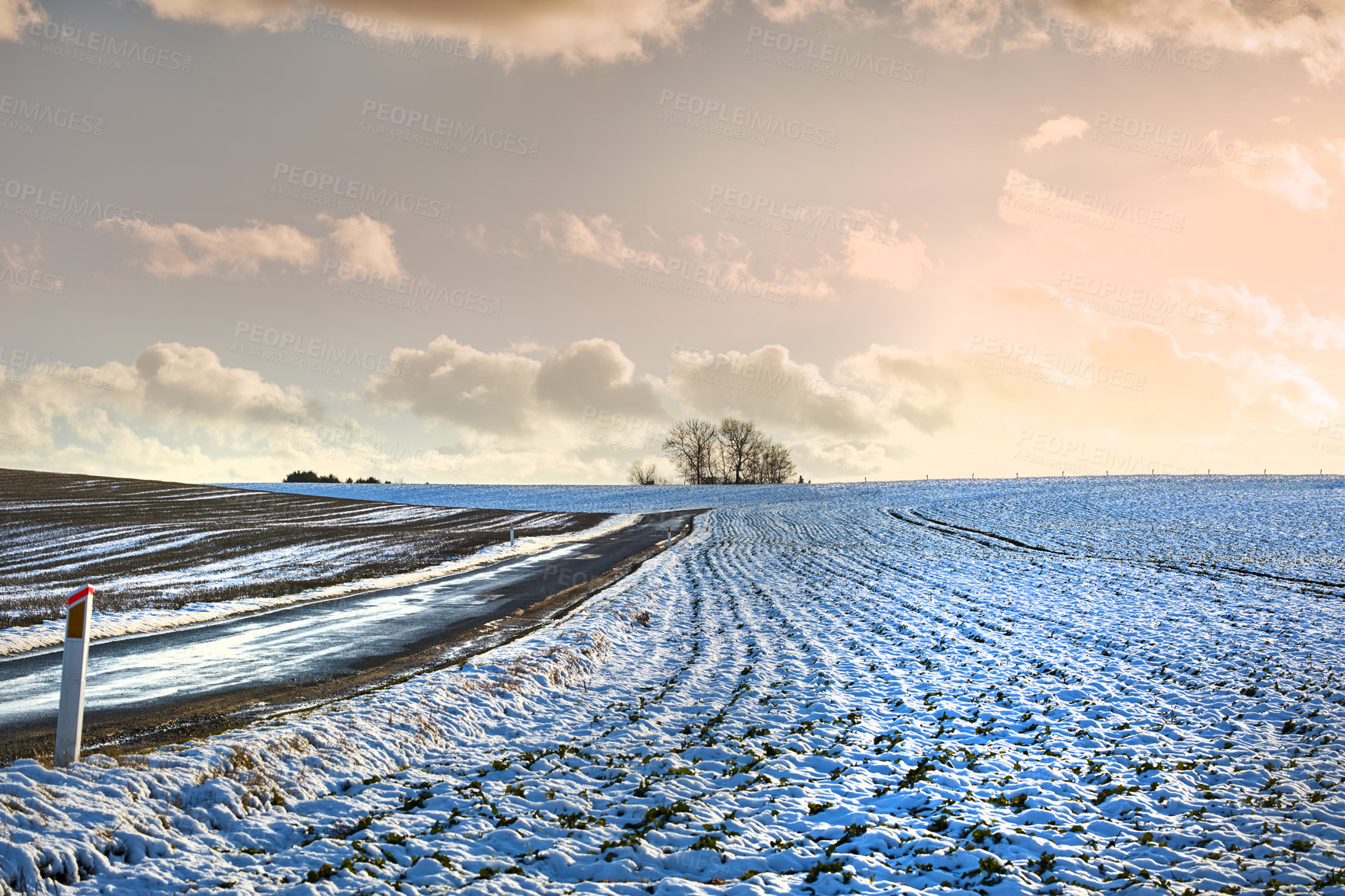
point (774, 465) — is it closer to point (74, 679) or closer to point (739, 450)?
point (739, 450)

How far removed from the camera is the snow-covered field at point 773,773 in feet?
18.4

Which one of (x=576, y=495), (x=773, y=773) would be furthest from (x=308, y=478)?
Result: (x=773, y=773)

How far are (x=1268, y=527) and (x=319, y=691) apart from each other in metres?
44.9

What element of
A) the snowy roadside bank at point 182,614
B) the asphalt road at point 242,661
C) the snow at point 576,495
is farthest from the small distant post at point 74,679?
the snow at point 576,495

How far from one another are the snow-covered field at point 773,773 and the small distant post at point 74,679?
1.74ft

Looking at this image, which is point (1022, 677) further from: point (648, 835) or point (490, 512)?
point (490, 512)

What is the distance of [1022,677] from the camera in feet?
39.4

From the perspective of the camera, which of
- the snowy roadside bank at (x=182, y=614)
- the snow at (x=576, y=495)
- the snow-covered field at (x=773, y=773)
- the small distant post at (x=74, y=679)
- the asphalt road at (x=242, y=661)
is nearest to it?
the snow-covered field at (x=773, y=773)

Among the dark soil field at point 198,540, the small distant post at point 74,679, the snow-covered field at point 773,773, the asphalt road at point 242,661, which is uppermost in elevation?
the small distant post at point 74,679

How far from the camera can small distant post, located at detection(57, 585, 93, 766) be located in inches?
275

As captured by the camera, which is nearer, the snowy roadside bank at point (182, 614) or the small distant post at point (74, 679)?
the small distant post at point (74, 679)

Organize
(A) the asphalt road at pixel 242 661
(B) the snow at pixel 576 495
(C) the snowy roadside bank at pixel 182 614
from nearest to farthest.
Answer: (A) the asphalt road at pixel 242 661 < (C) the snowy roadside bank at pixel 182 614 < (B) the snow at pixel 576 495

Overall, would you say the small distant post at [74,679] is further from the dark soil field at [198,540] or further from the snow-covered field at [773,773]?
the dark soil field at [198,540]

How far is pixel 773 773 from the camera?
775 centimetres
